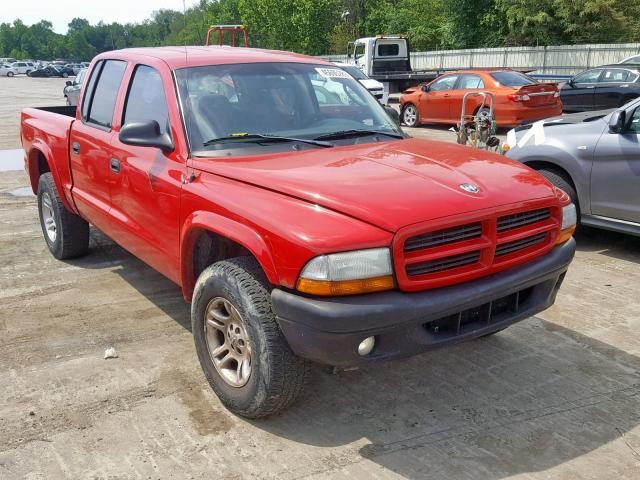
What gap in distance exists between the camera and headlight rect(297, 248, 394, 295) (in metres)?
2.80

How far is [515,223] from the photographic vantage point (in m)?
3.32

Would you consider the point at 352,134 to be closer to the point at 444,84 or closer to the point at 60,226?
the point at 60,226

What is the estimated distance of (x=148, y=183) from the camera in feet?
13.1

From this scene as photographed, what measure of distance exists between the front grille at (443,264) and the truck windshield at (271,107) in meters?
1.24

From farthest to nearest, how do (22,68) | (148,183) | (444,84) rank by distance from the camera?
(22,68) < (444,84) < (148,183)

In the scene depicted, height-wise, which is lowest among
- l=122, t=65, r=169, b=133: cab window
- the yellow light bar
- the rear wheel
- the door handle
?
the rear wheel

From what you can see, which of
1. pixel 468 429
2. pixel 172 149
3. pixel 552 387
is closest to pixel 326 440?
pixel 468 429

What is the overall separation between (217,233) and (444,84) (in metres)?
14.2

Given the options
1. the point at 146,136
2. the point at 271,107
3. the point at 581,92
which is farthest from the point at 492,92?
the point at 146,136

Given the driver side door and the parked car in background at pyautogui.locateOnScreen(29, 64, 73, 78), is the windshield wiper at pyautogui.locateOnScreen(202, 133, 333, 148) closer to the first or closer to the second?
the driver side door

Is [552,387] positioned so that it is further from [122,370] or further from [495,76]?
[495,76]

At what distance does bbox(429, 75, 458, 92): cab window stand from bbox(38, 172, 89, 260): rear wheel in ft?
39.9

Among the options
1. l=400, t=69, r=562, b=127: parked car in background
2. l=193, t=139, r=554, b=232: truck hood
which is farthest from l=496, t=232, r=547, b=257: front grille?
l=400, t=69, r=562, b=127: parked car in background

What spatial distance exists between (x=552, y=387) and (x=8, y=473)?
291 cm
